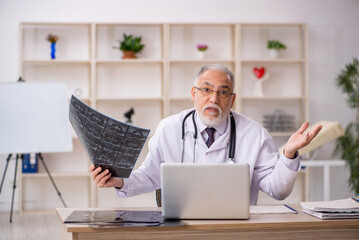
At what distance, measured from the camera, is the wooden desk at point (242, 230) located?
1790 millimetres

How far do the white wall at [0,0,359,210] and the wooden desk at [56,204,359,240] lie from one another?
14.1 ft

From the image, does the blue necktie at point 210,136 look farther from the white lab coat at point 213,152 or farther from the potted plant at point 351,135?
the potted plant at point 351,135

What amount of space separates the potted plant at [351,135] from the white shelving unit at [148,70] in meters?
0.43

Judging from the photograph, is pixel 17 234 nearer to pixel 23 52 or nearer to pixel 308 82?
pixel 23 52

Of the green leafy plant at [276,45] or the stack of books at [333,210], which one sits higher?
the green leafy plant at [276,45]

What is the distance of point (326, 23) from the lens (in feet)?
20.5

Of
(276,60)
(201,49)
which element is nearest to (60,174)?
(201,49)

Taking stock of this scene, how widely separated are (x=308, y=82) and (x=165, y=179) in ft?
15.0

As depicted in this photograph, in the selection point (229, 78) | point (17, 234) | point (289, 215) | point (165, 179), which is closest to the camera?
point (165, 179)

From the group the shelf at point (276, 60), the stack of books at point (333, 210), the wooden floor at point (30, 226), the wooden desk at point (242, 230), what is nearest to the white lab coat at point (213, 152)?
the stack of books at point (333, 210)

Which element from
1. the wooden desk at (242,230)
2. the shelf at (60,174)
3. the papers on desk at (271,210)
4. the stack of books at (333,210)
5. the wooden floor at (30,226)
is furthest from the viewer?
the shelf at (60,174)

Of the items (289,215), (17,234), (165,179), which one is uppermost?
(165,179)

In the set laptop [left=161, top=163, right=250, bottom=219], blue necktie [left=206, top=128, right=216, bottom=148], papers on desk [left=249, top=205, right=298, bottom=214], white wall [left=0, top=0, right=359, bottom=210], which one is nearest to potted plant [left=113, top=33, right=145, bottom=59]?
white wall [left=0, top=0, right=359, bottom=210]

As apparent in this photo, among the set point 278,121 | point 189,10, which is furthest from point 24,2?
point 278,121
